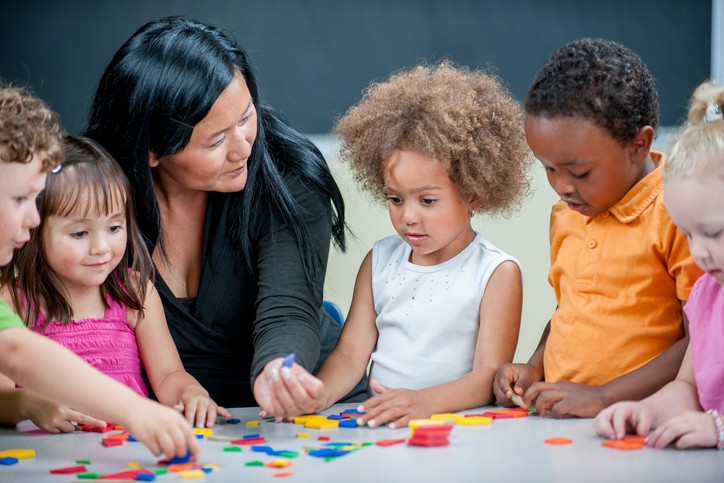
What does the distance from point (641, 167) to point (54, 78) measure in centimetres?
197

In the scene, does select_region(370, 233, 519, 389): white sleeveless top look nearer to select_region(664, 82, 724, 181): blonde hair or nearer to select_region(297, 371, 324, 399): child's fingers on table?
select_region(297, 371, 324, 399): child's fingers on table

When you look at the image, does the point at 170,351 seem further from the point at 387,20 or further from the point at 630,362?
the point at 387,20

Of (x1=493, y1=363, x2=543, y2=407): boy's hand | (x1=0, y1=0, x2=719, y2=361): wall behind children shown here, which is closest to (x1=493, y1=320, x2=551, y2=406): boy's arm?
(x1=493, y1=363, x2=543, y2=407): boy's hand

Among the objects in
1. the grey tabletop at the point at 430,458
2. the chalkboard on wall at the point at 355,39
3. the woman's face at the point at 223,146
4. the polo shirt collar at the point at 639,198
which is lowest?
the grey tabletop at the point at 430,458

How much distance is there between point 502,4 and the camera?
2.88m

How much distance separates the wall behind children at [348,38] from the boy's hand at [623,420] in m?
1.62

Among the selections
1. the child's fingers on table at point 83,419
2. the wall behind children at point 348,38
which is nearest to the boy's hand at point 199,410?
the child's fingers on table at point 83,419

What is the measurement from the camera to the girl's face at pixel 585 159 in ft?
5.04

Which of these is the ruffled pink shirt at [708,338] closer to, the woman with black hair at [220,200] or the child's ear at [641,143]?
the child's ear at [641,143]

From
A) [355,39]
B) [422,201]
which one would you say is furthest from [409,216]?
[355,39]

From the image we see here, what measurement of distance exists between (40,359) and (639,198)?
0.98 metres

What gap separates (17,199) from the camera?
1.36 m

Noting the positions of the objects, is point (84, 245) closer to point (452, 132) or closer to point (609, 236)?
point (452, 132)

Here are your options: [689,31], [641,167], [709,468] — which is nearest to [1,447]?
[709,468]
